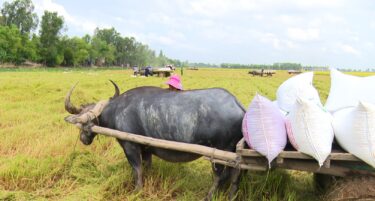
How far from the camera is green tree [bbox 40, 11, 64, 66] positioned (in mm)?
55634

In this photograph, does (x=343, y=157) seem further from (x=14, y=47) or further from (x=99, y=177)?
(x=14, y=47)

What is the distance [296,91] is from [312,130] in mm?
753

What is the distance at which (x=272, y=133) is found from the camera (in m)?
2.71

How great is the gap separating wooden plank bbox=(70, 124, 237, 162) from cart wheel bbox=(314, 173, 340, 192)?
983mm

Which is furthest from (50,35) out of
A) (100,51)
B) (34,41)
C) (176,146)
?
(176,146)

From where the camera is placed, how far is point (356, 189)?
8.47ft

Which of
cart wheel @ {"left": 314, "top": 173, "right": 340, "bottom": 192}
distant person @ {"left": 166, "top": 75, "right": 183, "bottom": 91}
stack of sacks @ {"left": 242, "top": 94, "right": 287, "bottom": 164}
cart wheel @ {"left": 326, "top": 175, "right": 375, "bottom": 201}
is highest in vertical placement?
distant person @ {"left": 166, "top": 75, "right": 183, "bottom": 91}

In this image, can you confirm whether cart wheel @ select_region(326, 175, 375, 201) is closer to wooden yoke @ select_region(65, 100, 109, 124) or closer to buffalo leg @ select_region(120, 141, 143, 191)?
buffalo leg @ select_region(120, 141, 143, 191)

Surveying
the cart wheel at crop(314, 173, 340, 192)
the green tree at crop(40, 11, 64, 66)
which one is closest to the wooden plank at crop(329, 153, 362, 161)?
the cart wheel at crop(314, 173, 340, 192)

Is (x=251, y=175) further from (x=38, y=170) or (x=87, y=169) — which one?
(x=38, y=170)

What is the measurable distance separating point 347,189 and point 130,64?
10262cm

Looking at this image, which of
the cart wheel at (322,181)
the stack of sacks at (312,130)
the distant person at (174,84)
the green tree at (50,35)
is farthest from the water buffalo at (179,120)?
the green tree at (50,35)

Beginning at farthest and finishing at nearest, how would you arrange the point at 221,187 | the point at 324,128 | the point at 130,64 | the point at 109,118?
1. the point at 130,64
2. the point at 109,118
3. the point at 221,187
4. the point at 324,128

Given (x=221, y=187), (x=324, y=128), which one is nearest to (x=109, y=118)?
(x=221, y=187)
